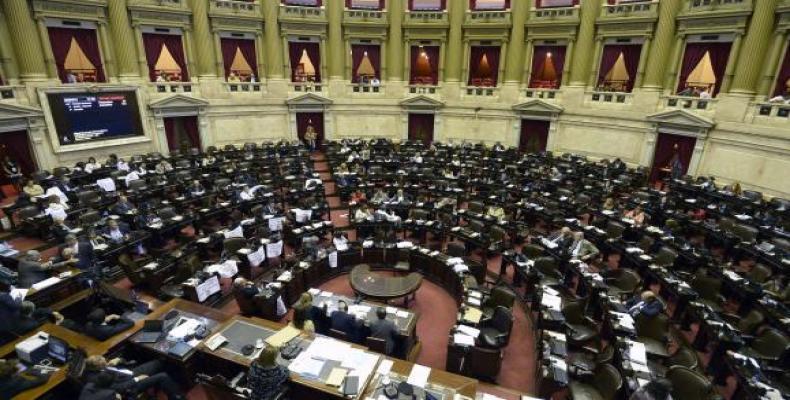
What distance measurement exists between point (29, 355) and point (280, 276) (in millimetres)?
4731

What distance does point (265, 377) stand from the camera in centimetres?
589

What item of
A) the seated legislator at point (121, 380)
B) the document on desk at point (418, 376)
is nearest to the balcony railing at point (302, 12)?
the seated legislator at point (121, 380)

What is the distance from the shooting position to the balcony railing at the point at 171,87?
67.4 ft

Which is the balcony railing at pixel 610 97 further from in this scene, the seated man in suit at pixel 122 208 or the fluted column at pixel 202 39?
the seated man in suit at pixel 122 208

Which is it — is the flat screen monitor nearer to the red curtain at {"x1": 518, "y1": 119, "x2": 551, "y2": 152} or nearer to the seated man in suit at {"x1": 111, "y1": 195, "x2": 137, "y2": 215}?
the seated man in suit at {"x1": 111, "y1": 195, "x2": 137, "y2": 215}

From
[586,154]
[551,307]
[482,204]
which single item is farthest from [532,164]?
[551,307]

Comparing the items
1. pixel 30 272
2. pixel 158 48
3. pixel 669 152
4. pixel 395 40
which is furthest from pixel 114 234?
pixel 669 152

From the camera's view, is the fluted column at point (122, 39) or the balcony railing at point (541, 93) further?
the balcony railing at point (541, 93)

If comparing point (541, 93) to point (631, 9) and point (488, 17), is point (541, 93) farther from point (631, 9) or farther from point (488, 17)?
point (631, 9)

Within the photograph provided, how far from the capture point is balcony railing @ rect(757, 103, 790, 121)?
590 inches

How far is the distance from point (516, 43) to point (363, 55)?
30.7 ft

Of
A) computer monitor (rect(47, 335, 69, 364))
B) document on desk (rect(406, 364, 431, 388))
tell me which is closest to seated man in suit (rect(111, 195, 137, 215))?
computer monitor (rect(47, 335, 69, 364))

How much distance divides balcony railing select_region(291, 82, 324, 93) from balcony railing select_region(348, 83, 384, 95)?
1939 millimetres

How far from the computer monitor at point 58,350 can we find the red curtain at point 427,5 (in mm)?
23700
